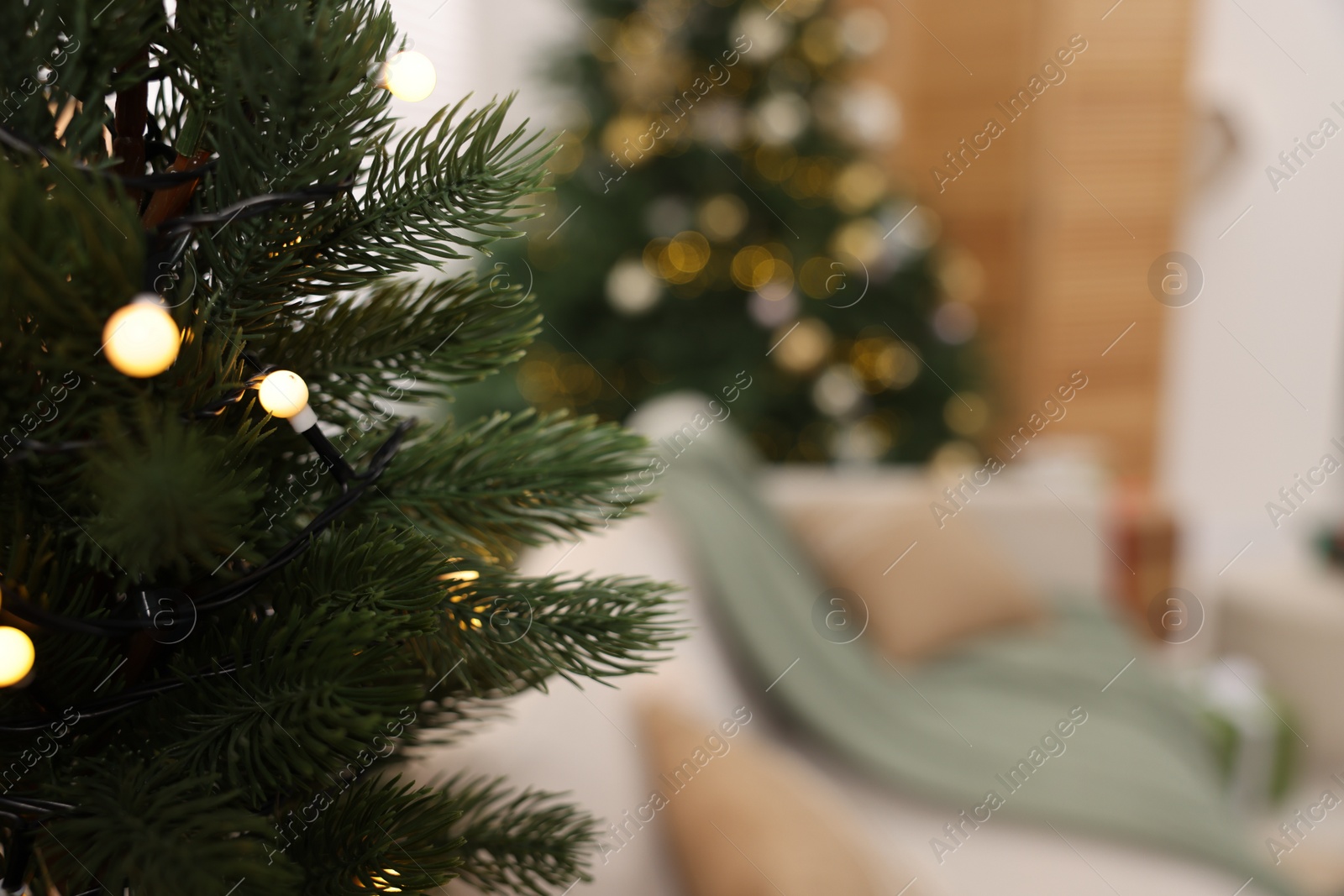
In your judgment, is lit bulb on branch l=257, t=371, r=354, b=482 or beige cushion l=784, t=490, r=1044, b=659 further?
beige cushion l=784, t=490, r=1044, b=659

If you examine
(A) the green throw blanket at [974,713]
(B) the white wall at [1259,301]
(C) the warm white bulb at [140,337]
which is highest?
(B) the white wall at [1259,301]

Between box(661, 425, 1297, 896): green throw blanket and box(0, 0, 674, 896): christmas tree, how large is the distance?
0.98 m

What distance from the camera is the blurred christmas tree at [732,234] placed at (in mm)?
2506

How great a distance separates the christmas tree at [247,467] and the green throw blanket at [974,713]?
98 centimetres

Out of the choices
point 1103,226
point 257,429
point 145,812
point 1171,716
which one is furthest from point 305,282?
point 1103,226

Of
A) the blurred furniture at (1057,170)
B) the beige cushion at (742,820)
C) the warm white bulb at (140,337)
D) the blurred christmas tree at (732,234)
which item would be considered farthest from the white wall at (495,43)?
the warm white bulb at (140,337)

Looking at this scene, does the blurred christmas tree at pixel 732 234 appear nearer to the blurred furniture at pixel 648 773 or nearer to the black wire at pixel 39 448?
the blurred furniture at pixel 648 773

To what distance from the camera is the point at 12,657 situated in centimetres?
24

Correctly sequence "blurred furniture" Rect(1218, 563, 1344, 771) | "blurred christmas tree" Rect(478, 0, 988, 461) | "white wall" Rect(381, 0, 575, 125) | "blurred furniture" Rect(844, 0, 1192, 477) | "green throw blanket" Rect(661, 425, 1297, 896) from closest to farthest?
"green throw blanket" Rect(661, 425, 1297, 896), "blurred furniture" Rect(1218, 563, 1344, 771), "white wall" Rect(381, 0, 575, 125), "blurred christmas tree" Rect(478, 0, 988, 461), "blurred furniture" Rect(844, 0, 1192, 477)

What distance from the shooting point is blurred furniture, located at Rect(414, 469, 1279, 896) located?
0.69 meters

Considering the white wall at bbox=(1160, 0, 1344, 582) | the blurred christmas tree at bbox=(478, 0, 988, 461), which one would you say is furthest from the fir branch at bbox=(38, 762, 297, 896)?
the white wall at bbox=(1160, 0, 1344, 582)

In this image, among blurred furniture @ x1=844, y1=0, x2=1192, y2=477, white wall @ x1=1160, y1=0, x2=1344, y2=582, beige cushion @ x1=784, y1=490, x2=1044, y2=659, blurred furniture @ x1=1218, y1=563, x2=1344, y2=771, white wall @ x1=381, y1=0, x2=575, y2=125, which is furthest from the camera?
white wall @ x1=1160, y1=0, x2=1344, y2=582

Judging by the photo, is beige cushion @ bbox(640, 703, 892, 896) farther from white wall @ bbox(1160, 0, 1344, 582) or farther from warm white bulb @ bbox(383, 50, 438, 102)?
white wall @ bbox(1160, 0, 1344, 582)

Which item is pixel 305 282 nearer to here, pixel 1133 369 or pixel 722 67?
pixel 722 67
